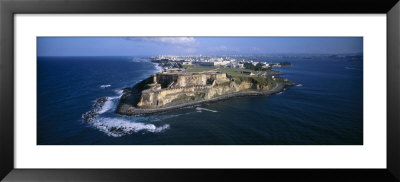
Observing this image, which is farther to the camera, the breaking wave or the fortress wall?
the fortress wall

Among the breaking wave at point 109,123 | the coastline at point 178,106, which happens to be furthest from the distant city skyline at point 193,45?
the breaking wave at point 109,123

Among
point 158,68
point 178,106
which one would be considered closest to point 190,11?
point 158,68

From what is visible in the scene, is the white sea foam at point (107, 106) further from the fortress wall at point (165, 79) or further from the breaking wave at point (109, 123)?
the fortress wall at point (165, 79)

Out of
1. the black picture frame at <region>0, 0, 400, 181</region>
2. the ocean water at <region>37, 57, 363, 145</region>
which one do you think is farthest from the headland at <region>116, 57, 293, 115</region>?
the black picture frame at <region>0, 0, 400, 181</region>

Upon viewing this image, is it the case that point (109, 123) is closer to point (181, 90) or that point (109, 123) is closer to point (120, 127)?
point (120, 127)

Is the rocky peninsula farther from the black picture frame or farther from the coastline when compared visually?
the black picture frame

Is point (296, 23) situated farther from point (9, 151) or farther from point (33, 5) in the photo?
point (9, 151)
